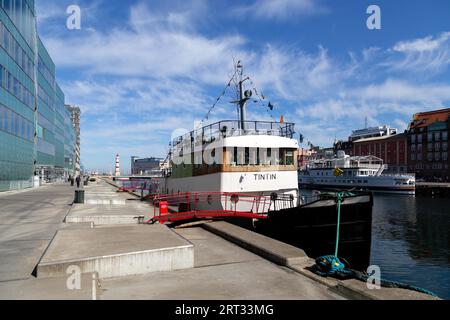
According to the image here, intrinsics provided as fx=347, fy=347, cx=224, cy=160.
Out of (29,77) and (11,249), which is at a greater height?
(29,77)

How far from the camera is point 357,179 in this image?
73.7 m

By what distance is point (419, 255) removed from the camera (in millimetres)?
17891

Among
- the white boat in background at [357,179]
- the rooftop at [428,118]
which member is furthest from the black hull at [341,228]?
the rooftop at [428,118]

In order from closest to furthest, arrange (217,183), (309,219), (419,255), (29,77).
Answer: (309,219) < (217,183) < (419,255) < (29,77)

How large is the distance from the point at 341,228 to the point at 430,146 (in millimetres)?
101050

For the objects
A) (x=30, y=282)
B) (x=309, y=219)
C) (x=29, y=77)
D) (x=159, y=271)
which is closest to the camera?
(x=30, y=282)

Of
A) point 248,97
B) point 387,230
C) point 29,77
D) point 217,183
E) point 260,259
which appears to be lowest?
point 387,230

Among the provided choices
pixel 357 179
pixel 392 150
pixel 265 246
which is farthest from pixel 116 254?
pixel 392 150

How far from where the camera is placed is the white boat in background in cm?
6506

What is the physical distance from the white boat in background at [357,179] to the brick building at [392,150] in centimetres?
1577

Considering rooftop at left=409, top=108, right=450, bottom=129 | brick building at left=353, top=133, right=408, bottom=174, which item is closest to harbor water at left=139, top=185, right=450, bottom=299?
brick building at left=353, top=133, right=408, bottom=174

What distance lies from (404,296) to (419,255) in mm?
14586
